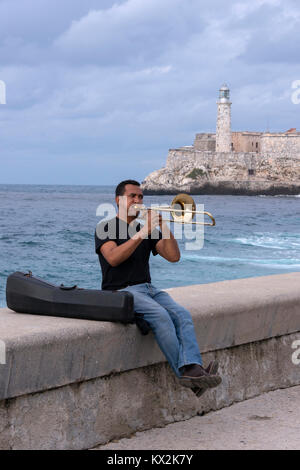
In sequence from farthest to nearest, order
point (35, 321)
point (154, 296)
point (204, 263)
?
point (204, 263) → point (154, 296) → point (35, 321)

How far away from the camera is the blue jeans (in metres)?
3.56

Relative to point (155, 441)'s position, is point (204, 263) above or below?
below

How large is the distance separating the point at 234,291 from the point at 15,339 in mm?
1849

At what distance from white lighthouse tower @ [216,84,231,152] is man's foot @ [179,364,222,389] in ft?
294

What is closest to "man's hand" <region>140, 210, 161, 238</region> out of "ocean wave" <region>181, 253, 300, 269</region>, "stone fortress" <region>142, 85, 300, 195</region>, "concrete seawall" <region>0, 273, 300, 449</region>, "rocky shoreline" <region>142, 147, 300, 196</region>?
"concrete seawall" <region>0, 273, 300, 449</region>

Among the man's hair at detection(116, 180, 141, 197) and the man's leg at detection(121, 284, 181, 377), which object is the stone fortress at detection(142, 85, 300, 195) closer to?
the man's hair at detection(116, 180, 141, 197)

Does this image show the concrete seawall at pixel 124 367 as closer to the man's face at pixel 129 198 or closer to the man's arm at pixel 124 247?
the man's arm at pixel 124 247

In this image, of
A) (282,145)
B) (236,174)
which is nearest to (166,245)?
(236,174)

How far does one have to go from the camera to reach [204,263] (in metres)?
22.5

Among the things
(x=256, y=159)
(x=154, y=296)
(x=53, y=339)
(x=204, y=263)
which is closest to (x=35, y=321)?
(x=53, y=339)

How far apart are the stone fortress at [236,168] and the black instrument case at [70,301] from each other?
90.3 metres

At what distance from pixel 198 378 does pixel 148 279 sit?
2.37 ft

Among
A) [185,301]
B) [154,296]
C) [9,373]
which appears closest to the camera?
[9,373]

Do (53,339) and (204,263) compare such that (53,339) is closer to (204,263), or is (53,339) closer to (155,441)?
(155,441)
